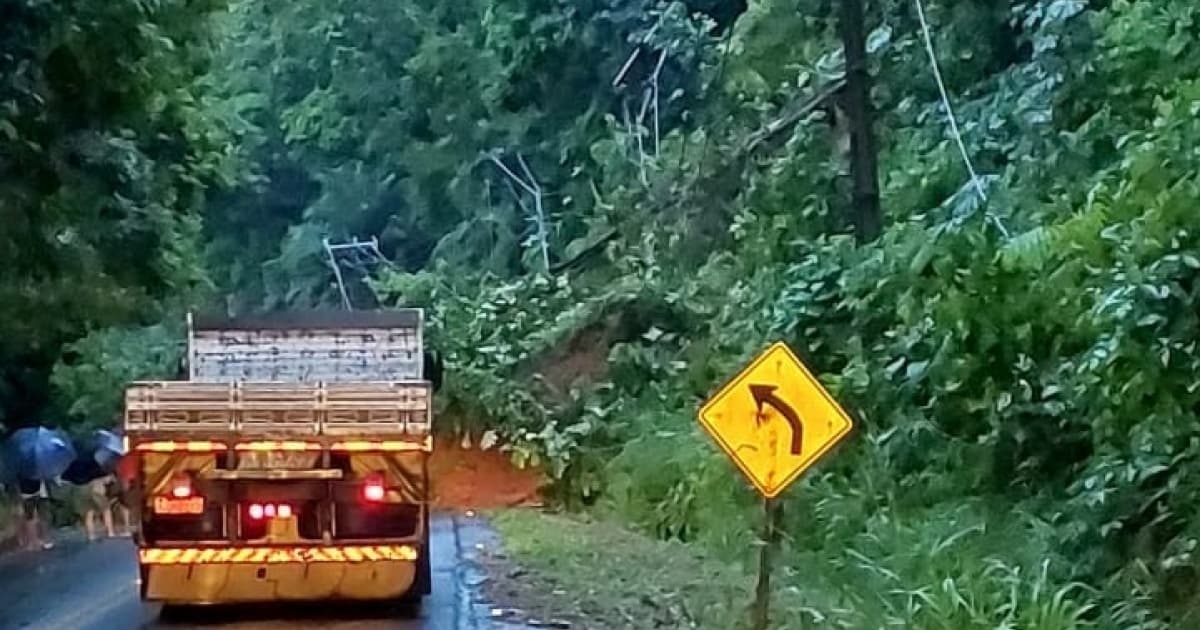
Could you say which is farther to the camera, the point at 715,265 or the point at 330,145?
the point at 330,145

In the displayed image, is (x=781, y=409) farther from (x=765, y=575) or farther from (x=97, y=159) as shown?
(x=97, y=159)

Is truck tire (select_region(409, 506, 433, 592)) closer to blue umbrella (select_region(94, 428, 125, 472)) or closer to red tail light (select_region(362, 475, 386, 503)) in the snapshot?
red tail light (select_region(362, 475, 386, 503))

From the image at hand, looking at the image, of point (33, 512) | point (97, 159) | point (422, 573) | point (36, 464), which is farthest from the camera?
point (33, 512)

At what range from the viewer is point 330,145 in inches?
1930

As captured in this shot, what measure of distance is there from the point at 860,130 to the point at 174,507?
7785 millimetres

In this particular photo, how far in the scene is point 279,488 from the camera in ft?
52.5

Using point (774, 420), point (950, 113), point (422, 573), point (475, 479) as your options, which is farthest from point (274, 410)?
point (475, 479)

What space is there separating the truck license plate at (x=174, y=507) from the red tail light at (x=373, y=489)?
1252 mm

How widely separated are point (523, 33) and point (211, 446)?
24.4 m

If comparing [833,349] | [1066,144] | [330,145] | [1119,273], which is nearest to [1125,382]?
[1119,273]

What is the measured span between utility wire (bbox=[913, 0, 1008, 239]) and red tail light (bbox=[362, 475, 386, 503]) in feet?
16.9

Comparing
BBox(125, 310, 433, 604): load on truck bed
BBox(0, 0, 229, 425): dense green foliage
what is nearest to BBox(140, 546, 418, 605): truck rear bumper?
BBox(125, 310, 433, 604): load on truck bed

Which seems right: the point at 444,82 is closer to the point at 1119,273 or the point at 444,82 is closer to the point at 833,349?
the point at 833,349

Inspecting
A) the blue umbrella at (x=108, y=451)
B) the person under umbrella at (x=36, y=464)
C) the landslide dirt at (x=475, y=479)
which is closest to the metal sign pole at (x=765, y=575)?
the landslide dirt at (x=475, y=479)
